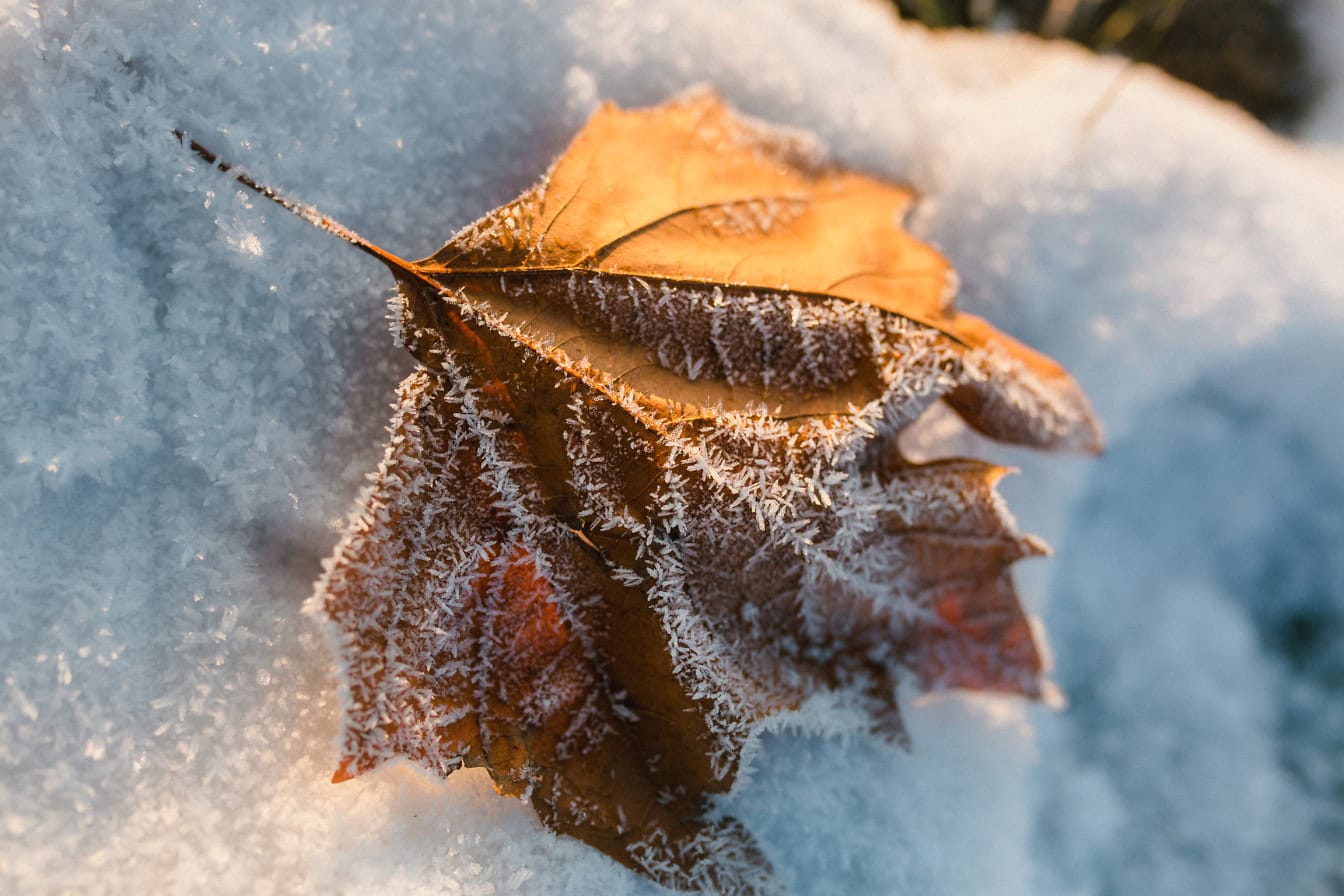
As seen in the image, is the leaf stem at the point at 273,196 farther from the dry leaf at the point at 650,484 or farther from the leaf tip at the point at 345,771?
the leaf tip at the point at 345,771

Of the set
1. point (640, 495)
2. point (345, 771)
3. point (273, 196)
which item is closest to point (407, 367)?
point (273, 196)

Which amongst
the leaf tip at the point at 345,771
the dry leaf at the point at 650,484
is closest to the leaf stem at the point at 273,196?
the dry leaf at the point at 650,484

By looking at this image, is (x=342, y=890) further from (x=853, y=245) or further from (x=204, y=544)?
(x=853, y=245)

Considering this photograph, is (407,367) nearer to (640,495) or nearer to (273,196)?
(273,196)

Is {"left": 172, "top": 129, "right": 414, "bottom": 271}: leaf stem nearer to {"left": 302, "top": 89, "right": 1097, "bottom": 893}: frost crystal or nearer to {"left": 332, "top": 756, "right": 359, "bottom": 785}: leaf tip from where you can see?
{"left": 302, "top": 89, "right": 1097, "bottom": 893}: frost crystal

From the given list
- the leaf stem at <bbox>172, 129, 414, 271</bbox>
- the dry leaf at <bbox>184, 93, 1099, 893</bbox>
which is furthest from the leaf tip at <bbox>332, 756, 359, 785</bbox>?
the leaf stem at <bbox>172, 129, 414, 271</bbox>

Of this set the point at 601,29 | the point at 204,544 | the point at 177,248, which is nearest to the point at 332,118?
the point at 177,248
